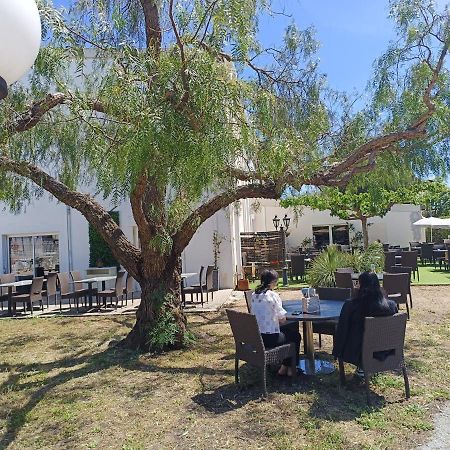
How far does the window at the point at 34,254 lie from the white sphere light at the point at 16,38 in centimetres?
1423

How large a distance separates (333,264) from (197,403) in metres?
8.41

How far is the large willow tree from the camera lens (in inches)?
173

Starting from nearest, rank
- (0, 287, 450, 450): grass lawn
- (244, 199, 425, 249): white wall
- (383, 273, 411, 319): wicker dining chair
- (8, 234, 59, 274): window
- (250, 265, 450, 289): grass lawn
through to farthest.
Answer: (0, 287, 450, 450): grass lawn, (383, 273, 411, 319): wicker dining chair, (250, 265, 450, 289): grass lawn, (8, 234, 59, 274): window, (244, 199, 425, 249): white wall

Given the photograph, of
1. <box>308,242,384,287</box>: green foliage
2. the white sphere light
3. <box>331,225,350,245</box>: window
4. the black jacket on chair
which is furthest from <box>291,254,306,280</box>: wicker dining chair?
the white sphere light

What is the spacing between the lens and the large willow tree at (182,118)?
4406 millimetres

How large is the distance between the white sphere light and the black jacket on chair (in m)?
3.82

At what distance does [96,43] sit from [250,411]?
461 cm

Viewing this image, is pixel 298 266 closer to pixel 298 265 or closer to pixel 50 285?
pixel 298 265

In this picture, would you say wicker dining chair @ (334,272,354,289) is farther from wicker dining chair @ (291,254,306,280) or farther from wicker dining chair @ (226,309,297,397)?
wicker dining chair @ (291,254,306,280)

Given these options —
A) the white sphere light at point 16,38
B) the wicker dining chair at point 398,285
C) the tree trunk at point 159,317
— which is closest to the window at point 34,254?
the tree trunk at point 159,317

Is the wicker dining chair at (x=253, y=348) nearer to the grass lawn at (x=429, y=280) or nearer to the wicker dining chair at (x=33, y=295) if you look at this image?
the wicker dining chair at (x=33, y=295)

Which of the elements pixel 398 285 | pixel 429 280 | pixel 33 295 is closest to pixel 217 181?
pixel 398 285

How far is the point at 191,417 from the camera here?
14.5 ft

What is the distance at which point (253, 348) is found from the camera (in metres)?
4.86
